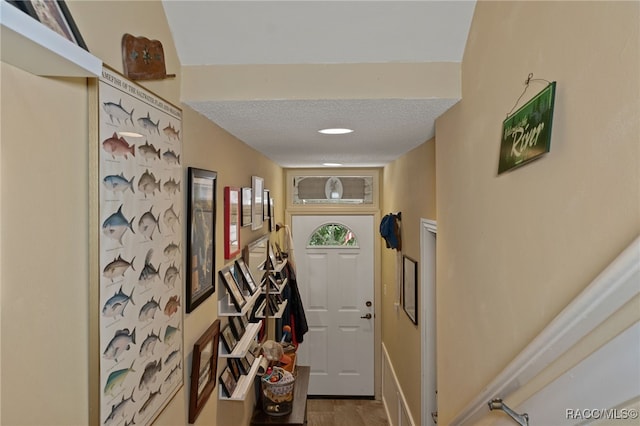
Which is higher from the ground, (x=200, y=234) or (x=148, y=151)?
(x=148, y=151)

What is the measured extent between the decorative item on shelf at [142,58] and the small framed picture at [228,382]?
1.29 metres

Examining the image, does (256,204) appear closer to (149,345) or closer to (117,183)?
(149,345)

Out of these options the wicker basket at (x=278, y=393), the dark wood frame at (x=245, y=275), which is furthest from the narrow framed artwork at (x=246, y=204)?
the wicker basket at (x=278, y=393)

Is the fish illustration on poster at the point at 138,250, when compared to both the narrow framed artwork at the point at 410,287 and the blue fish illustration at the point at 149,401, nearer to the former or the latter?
the blue fish illustration at the point at 149,401

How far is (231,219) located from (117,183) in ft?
3.24

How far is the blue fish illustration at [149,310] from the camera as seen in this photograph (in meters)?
0.95

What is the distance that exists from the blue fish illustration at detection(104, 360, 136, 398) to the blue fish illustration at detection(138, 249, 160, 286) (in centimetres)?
20

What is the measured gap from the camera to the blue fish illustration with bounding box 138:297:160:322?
95 centimetres

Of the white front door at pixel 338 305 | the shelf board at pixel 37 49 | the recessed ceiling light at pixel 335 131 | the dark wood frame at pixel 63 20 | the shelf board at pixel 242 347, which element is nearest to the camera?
the shelf board at pixel 37 49

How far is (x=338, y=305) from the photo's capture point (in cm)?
426

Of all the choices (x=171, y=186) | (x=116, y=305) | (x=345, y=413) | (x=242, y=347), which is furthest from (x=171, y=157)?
(x=345, y=413)

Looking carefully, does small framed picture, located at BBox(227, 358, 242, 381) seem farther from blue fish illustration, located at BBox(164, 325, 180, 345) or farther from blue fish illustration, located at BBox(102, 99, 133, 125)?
blue fish illustration, located at BBox(102, 99, 133, 125)

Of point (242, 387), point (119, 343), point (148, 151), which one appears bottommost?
point (242, 387)

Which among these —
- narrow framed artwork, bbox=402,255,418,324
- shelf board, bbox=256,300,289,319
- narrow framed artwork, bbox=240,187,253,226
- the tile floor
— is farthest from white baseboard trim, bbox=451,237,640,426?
the tile floor
